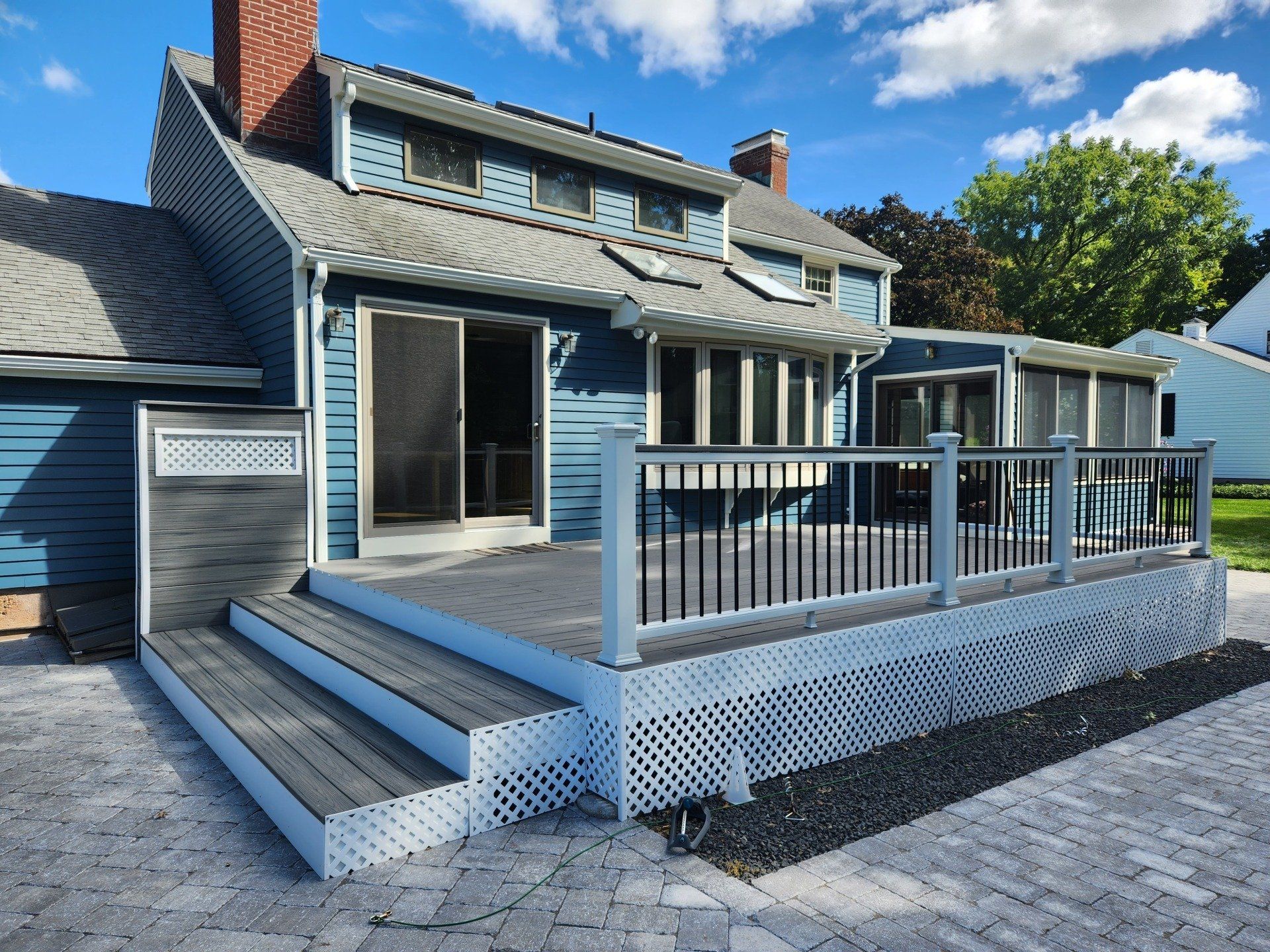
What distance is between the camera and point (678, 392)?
8195 millimetres

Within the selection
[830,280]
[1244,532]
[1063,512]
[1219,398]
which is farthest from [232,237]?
[1219,398]

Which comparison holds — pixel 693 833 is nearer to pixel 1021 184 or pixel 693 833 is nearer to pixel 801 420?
pixel 801 420

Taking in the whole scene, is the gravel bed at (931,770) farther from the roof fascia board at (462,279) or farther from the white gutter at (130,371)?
Result: the white gutter at (130,371)

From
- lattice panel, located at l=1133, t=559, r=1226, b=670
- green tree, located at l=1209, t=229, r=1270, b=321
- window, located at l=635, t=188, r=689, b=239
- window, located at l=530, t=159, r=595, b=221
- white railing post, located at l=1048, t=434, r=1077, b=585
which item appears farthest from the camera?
green tree, located at l=1209, t=229, r=1270, b=321

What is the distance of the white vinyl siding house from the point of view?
22.8 meters

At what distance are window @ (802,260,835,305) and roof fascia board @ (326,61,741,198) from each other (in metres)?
3.54

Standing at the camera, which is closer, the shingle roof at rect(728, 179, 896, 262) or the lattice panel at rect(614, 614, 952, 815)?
the lattice panel at rect(614, 614, 952, 815)

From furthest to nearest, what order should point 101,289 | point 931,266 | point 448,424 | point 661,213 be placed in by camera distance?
point 931,266 → point 661,213 → point 101,289 → point 448,424

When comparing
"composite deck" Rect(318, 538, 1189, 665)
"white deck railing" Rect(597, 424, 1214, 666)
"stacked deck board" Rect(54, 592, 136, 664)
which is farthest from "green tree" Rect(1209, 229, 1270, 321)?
"stacked deck board" Rect(54, 592, 136, 664)

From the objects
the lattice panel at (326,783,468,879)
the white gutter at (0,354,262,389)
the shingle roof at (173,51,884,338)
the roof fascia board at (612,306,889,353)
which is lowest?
the lattice panel at (326,783,468,879)

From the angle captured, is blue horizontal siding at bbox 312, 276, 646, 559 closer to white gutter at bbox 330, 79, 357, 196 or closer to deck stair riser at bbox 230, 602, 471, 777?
deck stair riser at bbox 230, 602, 471, 777

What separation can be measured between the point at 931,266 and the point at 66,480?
24364mm

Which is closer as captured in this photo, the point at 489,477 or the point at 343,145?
the point at 489,477

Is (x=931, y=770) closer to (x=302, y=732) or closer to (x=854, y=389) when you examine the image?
(x=302, y=732)
